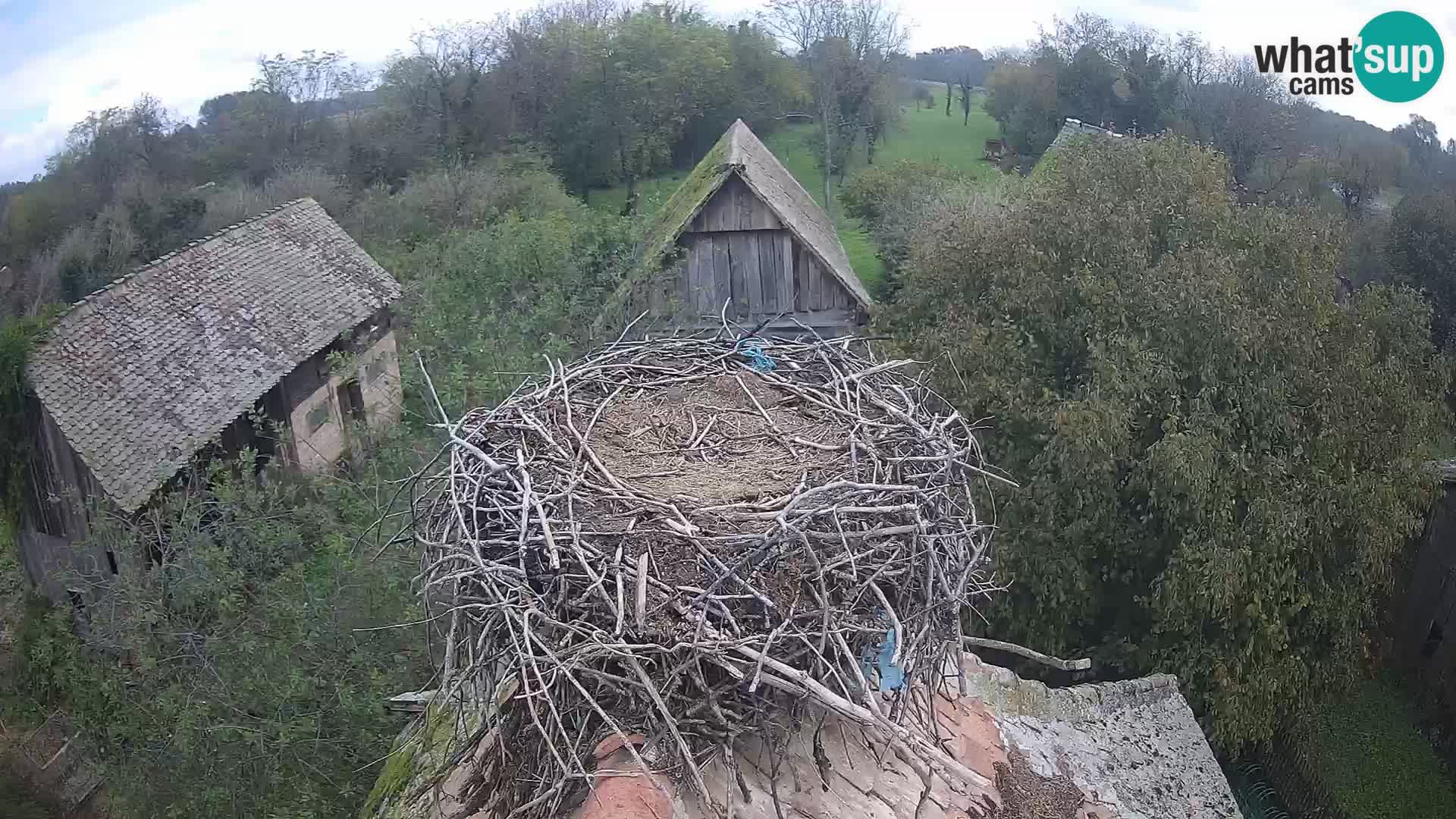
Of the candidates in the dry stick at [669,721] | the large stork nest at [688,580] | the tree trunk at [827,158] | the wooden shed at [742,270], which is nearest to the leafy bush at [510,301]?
the wooden shed at [742,270]

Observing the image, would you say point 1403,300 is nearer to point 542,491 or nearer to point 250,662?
point 542,491

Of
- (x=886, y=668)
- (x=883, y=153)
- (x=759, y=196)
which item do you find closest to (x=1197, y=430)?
(x=886, y=668)

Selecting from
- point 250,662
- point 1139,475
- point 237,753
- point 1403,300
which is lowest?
point 237,753

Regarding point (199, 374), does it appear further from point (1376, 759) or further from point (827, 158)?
point (827, 158)

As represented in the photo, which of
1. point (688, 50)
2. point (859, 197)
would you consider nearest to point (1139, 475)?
point (859, 197)

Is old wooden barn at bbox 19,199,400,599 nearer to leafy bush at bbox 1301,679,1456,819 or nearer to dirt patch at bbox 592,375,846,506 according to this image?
dirt patch at bbox 592,375,846,506
